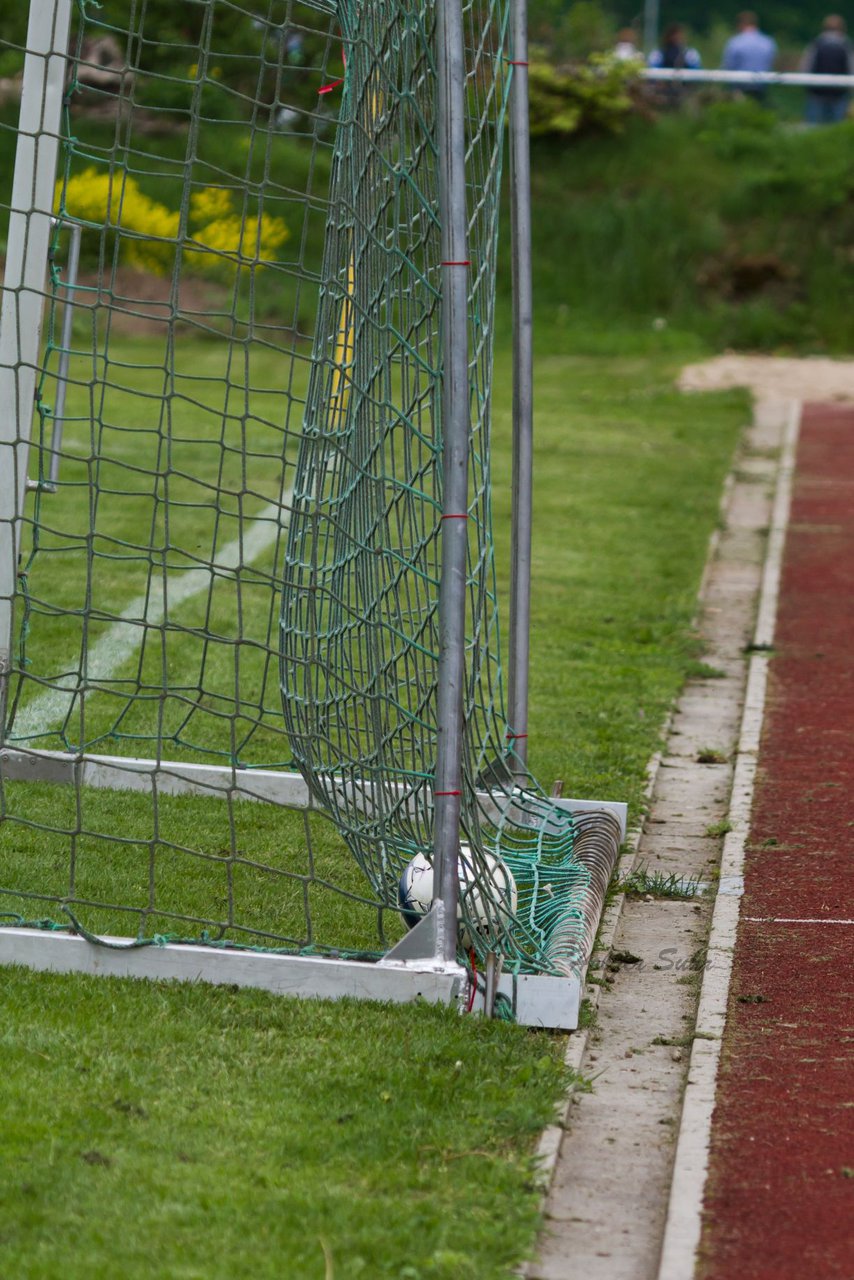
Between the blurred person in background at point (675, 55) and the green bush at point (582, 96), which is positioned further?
the blurred person in background at point (675, 55)

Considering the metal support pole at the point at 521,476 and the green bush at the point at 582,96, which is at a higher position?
the green bush at the point at 582,96

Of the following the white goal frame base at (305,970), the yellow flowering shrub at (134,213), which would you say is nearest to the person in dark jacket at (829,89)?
the yellow flowering shrub at (134,213)

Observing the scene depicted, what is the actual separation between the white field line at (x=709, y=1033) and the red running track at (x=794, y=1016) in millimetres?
30

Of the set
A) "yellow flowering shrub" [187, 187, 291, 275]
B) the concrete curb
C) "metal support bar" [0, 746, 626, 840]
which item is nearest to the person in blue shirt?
"yellow flowering shrub" [187, 187, 291, 275]

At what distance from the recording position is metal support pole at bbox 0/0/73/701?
5.21m

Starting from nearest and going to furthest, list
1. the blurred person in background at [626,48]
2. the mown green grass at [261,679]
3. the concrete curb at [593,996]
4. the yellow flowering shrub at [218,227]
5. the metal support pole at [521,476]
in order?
the concrete curb at [593,996], the mown green grass at [261,679], the metal support pole at [521,476], the yellow flowering shrub at [218,227], the blurred person in background at [626,48]

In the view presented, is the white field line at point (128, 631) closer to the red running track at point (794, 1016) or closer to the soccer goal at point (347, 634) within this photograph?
the soccer goal at point (347, 634)

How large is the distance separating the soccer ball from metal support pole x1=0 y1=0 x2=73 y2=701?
138 cm

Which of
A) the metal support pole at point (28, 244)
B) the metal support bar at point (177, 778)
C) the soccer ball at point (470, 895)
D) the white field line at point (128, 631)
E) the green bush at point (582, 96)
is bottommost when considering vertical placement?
the white field line at point (128, 631)

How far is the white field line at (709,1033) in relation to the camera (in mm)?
3432

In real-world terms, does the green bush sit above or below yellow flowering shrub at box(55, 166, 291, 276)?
above

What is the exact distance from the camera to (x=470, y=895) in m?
4.63

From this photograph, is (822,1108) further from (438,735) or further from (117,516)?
(117,516)

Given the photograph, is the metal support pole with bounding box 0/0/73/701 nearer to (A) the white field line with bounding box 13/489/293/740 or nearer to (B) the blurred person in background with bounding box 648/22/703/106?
(A) the white field line with bounding box 13/489/293/740
